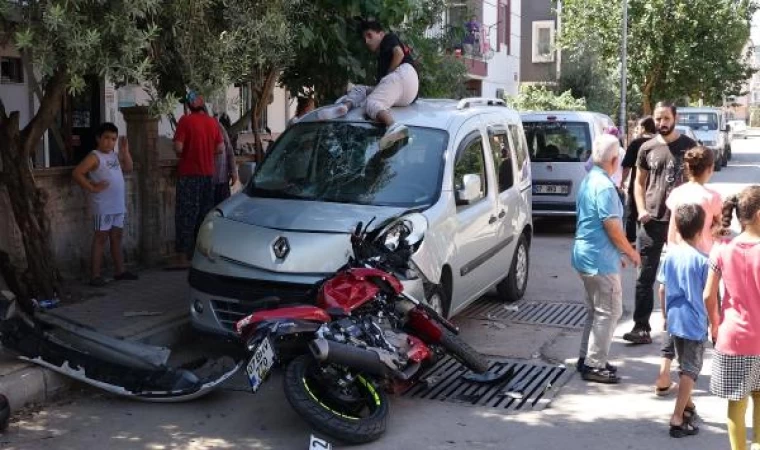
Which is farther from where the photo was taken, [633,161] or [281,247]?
[633,161]

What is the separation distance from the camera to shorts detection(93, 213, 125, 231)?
28.8ft

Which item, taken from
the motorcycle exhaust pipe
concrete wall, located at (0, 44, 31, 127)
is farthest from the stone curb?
concrete wall, located at (0, 44, 31, 127)

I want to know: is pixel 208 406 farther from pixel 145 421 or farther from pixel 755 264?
pixel 755 264

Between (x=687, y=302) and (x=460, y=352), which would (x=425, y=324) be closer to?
(x=460, y=352)

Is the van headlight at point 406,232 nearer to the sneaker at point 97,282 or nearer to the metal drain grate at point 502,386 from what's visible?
the metal drain grate at point 502,386

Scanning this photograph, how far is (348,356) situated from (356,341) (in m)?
0.20

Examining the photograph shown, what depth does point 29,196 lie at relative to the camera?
7605mm

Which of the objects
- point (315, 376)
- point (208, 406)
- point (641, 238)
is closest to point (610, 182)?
point (641, 238)

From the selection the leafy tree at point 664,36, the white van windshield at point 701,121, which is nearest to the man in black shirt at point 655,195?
the leafy tree at point 664,36

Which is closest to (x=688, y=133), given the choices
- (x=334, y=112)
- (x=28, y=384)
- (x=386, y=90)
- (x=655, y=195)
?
(x=655, y=195)

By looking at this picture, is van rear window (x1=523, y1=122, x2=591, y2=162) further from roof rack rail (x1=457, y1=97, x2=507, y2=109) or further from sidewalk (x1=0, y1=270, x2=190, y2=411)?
sidewalk (x1=0, y1=270, x2=190, y2=411)

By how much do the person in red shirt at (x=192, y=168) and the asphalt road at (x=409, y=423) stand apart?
→ 134 inches

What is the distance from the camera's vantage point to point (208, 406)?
6090mm

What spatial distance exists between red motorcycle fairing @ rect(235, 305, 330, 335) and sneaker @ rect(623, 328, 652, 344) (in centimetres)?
335
